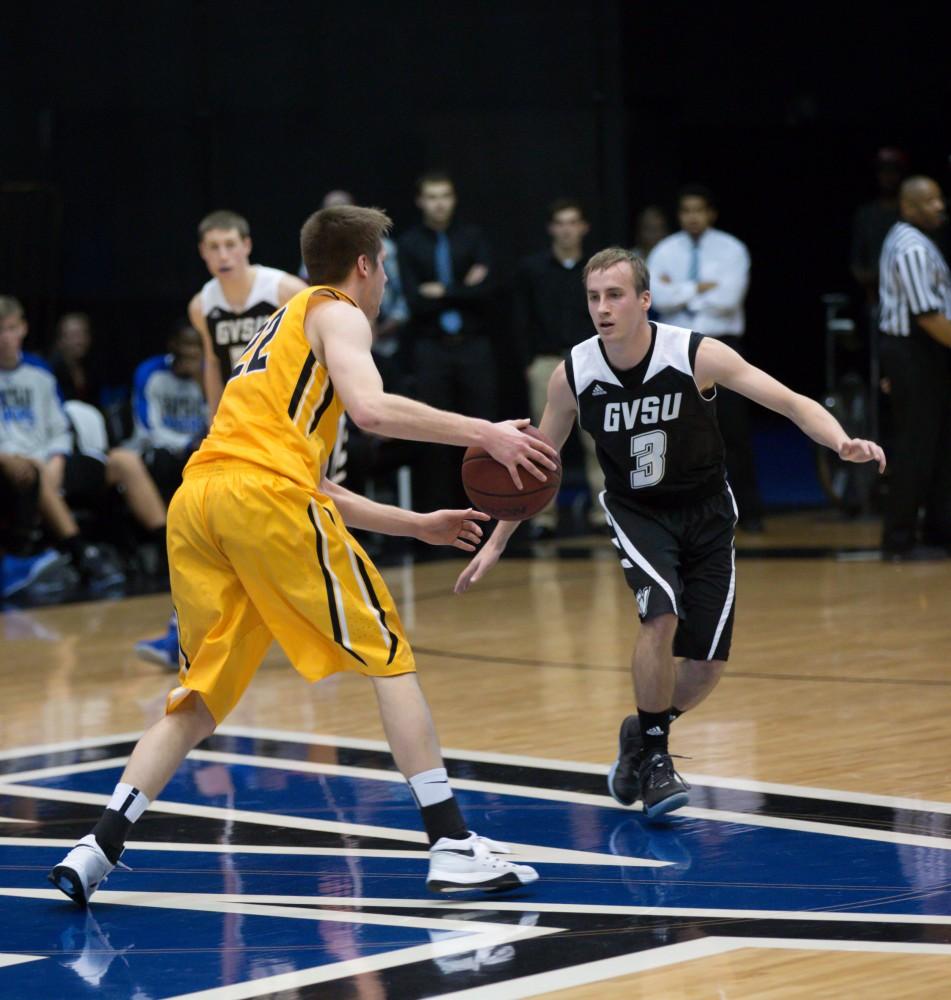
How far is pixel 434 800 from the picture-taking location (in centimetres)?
446

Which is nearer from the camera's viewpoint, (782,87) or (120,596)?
(120,596)

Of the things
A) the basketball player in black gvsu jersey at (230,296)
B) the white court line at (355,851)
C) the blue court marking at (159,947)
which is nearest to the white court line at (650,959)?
the blue court marking at (159,947)

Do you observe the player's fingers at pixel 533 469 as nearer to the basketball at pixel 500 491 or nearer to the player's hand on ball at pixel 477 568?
the basketball at pixel 500 491

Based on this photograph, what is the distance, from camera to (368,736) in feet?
21.7

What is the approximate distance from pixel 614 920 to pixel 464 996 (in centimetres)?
59

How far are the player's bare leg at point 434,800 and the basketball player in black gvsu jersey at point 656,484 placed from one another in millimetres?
741

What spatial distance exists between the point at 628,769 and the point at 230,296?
10.7 feet

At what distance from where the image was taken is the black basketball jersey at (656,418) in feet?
17.5

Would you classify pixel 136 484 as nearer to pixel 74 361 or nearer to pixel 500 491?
pixel 74 361

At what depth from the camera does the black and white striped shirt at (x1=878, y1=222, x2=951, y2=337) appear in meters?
10.1

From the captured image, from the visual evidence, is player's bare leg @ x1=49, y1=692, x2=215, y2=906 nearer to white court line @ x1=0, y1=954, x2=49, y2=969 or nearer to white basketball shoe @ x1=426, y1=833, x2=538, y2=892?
white court line @ x1=0, y1=954, x2=49, y2=969

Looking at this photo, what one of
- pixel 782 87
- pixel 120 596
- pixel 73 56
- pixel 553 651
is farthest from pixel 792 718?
pixel 782 87

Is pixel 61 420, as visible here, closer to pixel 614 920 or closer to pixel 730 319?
pixel 730 319

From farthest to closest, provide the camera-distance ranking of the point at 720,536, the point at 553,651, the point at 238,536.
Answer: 1. the point at 553,651
2. the point at 720,536
3. the point at 238,536
